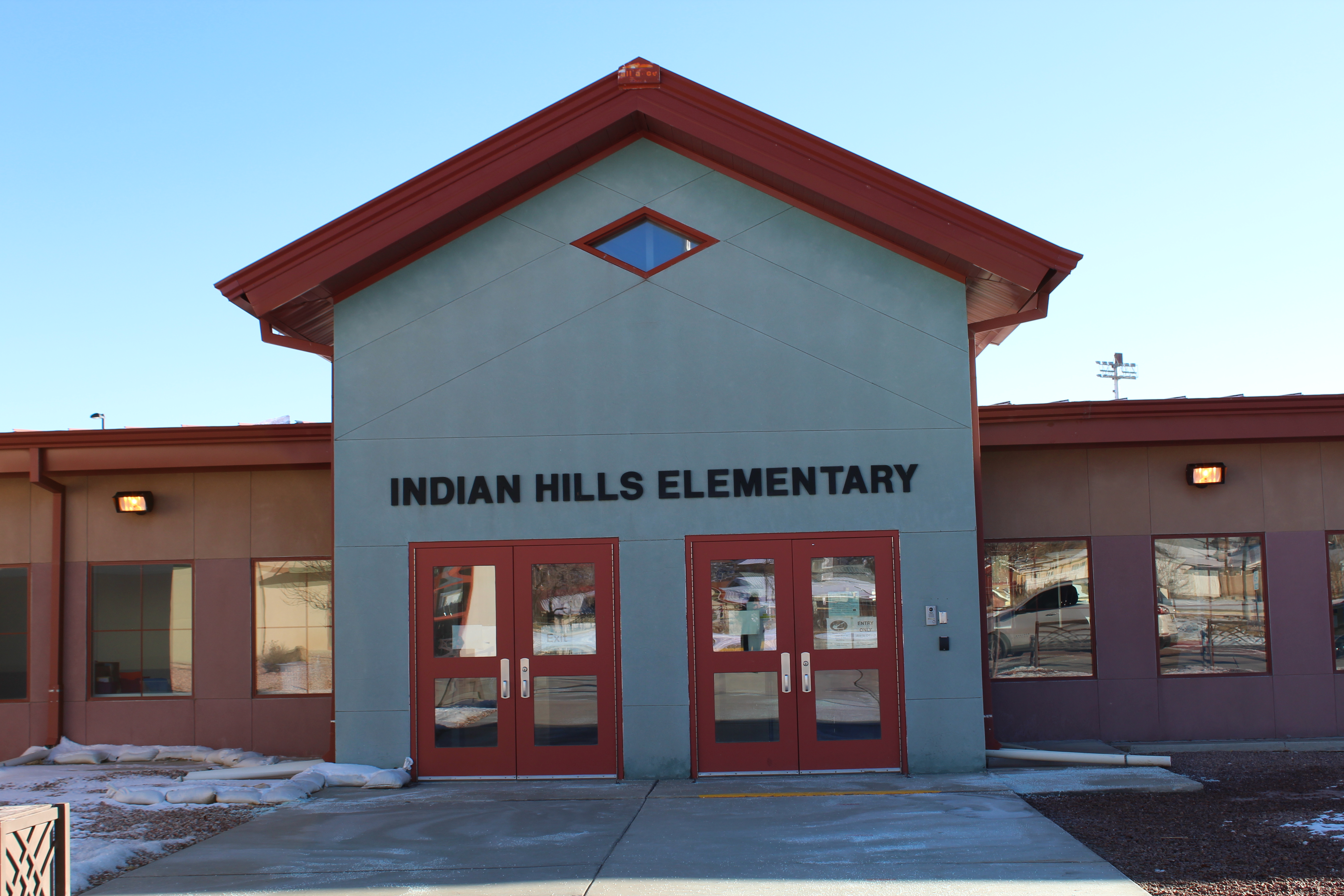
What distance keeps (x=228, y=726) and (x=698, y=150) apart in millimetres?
8398

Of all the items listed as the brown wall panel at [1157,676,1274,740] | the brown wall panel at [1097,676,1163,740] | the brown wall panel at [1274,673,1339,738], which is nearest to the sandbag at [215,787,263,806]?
the brown wall panel at [1097,676,1163,740]

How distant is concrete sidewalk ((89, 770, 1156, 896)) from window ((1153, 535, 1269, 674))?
3325 mm

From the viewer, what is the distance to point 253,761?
11688mm

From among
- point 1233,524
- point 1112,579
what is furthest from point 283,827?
point 1233,524

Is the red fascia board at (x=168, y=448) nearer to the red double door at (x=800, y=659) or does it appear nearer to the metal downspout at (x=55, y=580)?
the metal downspout at (x=55, y=580)

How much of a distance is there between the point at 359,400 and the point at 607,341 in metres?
2.51

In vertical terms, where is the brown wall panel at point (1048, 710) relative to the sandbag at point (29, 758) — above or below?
above

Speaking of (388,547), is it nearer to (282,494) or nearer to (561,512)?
(561,512)

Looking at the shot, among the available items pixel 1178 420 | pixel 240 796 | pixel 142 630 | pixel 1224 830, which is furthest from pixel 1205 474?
pixel 142 630

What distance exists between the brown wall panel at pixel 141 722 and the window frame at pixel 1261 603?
11.0 metres

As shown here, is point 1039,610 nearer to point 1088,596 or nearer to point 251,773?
point 1088,596

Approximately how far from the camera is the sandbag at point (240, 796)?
9500mm

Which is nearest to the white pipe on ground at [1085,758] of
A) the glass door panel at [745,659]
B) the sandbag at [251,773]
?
the glass door panel at [745,659]

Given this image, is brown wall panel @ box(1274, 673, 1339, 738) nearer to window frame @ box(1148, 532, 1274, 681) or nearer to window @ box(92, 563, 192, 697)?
window frame @ box(1148, 532, 1274, 681)
